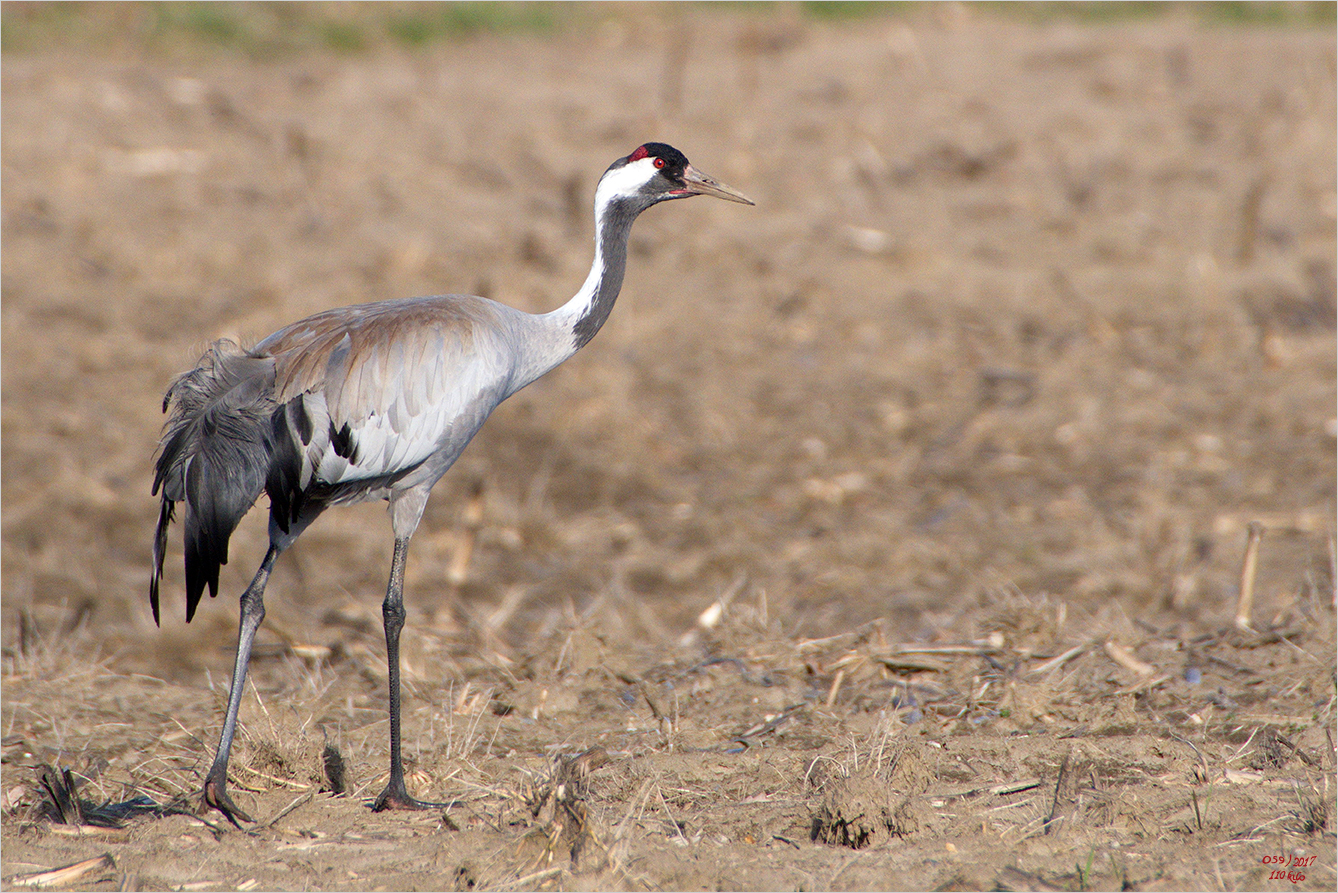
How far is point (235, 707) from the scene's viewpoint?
13.0ft

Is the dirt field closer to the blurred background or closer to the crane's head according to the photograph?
the blurred background

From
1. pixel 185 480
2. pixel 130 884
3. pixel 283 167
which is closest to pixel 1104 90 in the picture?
pixel 283 167

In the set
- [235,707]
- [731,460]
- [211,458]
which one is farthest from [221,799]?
[731,460]

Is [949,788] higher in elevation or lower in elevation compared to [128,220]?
lower

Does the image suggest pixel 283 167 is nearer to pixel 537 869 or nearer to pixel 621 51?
Answer: pixel 621 51

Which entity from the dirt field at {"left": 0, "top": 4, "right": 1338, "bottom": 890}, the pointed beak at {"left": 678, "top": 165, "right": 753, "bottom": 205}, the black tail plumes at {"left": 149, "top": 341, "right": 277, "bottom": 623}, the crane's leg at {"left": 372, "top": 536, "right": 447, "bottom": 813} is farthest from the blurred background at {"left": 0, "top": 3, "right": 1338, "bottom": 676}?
the pointed beak at {"left": 678, "top": 165, "right": 753, "bottom": 205}

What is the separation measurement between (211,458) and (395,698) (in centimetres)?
88

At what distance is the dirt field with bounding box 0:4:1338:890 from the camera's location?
377 cm

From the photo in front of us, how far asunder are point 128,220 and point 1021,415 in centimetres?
614

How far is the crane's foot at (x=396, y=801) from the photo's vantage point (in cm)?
394

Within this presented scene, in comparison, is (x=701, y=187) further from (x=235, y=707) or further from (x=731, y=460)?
(x=731, y=460)

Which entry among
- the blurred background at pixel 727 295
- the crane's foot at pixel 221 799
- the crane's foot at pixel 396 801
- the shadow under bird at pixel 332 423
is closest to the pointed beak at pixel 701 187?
the shadow under bird at pixel 332 423

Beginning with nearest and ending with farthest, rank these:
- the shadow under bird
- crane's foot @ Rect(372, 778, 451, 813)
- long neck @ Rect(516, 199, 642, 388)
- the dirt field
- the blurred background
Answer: the dirt field → crane's foot @ Rect(372, 778, 451, 813) → the shadow under bird → long neck @ Rect(516, 199, 642, 388) → the blurred background

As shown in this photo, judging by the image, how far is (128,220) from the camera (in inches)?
378
